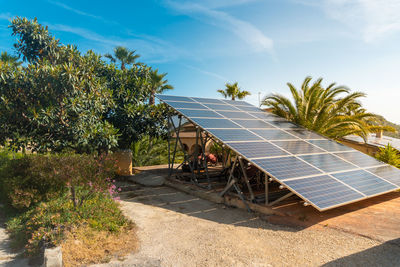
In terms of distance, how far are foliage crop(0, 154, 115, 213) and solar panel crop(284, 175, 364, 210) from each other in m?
6.19

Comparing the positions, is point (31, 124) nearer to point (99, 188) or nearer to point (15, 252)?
point (99, 188)

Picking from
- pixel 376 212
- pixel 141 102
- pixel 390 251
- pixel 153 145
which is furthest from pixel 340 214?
pixel 153 145

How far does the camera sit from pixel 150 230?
25.8 feet

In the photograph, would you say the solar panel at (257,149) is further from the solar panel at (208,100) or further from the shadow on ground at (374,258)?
the solar panel at (208,100)

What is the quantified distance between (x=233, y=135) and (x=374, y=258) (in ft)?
20.9

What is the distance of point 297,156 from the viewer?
10320 mm

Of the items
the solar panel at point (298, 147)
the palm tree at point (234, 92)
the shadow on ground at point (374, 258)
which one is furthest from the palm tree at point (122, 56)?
the shadow on ground at point (374, 258)

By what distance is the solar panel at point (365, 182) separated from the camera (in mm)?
9057

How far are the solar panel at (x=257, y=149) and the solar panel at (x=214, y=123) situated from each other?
1.80 m

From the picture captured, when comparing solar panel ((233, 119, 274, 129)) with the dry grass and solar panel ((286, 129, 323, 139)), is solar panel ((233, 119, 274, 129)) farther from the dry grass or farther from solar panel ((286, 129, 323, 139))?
the dry grass

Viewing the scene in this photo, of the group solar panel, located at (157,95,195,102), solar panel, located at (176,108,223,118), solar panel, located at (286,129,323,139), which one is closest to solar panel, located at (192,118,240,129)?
solar panel, located at (176,108,223,118)

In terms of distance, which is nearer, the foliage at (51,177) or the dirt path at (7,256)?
the dirt path at (7,256)

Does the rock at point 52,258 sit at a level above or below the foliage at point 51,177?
below

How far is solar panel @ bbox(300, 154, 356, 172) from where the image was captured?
9978mm
